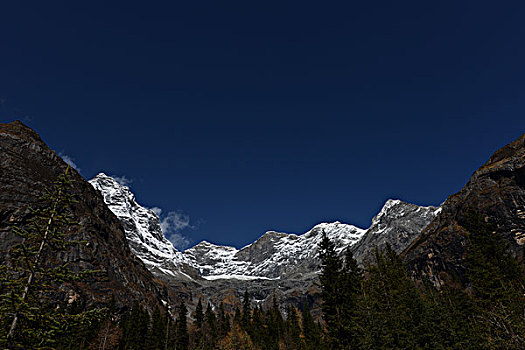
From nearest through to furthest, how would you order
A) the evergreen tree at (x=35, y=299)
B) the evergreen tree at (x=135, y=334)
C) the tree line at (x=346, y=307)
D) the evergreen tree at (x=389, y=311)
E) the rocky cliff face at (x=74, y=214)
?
the evergreen tree at (x=35, y=299), the tree line at (x=346, y=307), the evergreen tree at (x=389, y=311), the evergreen tree at (x=135, y=334), the rocky cliff face at (x=74, y=214)

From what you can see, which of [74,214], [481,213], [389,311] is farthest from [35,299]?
[74,214]

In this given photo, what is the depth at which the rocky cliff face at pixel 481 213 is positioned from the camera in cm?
8338

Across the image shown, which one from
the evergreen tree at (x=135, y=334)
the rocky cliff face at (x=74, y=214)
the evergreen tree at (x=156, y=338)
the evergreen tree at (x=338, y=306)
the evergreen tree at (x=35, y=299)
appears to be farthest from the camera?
the rocky cliff face at (x=74, y=214)

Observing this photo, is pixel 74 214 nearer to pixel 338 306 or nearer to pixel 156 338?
pixel 156 338

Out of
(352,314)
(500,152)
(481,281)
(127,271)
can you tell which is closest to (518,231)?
(500,152)

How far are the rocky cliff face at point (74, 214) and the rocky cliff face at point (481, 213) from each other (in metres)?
104

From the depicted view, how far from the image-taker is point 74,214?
338 feet

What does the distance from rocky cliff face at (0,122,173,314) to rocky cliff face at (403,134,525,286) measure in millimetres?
103942

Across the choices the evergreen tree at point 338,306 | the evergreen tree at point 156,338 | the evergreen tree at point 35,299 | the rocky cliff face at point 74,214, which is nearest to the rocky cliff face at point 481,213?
the evergreen tree at point 338,306

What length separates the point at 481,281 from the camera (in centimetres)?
3575

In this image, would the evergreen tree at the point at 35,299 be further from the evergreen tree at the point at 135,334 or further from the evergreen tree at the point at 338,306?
the evergreen tree at the point at 135,334

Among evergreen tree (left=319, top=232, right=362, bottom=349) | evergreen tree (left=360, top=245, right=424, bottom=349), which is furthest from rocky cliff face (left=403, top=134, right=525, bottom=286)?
evergreen tree (left=319, top=232, right=362, bottom=349)

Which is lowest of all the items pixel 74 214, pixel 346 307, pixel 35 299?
pixel 35 299

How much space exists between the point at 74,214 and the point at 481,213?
12873 centimetres
